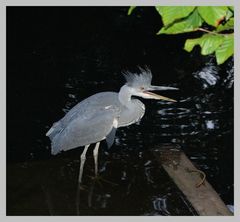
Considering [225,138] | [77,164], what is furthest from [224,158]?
[77,164]

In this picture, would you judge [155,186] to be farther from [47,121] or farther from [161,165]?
[47,121]

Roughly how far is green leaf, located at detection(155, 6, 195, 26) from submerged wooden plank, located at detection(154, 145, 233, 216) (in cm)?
266

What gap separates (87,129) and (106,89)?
96.9 inches

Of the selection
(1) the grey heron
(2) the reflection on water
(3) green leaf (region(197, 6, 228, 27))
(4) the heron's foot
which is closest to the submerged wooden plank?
(2) the reflection on water

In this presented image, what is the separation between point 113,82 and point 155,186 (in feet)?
8.97

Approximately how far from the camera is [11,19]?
9.57m

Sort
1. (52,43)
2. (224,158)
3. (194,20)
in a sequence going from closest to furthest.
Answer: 1. (194,20)
2. (224,158)
3. (52,43)

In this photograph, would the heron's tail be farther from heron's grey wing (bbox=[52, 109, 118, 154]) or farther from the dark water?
the dark water

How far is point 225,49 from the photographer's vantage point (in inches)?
72.6

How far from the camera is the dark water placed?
445 cm

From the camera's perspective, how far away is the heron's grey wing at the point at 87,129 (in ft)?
14.6

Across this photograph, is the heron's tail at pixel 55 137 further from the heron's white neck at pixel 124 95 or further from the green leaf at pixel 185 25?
the green leaf at pixel 185 25

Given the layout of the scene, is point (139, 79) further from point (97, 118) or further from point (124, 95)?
point (97, 118)

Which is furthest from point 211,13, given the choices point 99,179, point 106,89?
point 106,89
